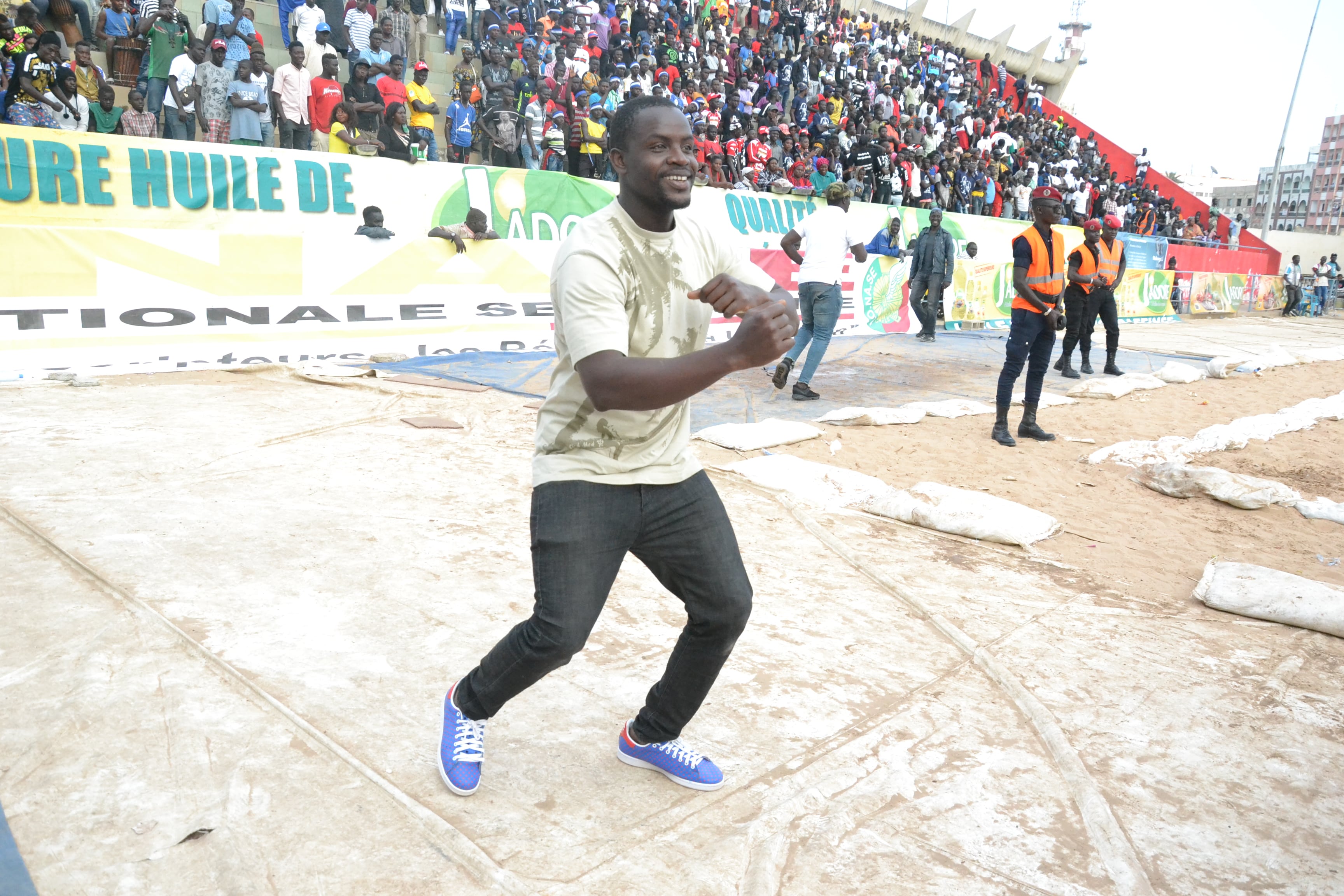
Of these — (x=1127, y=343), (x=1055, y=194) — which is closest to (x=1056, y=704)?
(x=1055, y=194)

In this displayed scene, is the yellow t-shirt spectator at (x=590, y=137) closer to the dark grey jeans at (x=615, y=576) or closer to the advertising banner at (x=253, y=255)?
the advertising banner at (x=253, y=255)

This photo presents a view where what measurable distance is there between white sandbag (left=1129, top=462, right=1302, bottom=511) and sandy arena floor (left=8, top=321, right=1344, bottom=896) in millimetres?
228

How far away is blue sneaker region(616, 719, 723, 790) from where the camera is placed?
2375 millimetres

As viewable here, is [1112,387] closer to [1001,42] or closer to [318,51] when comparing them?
[318,51]

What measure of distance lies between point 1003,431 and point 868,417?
37.5 inches

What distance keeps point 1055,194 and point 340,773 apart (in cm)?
611

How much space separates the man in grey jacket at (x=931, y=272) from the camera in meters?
12.8

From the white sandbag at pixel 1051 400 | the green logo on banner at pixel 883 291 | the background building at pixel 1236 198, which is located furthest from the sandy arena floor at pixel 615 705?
the background building at pixel 1236 198

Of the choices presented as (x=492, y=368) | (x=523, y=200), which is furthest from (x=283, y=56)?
(x=492, y=368)

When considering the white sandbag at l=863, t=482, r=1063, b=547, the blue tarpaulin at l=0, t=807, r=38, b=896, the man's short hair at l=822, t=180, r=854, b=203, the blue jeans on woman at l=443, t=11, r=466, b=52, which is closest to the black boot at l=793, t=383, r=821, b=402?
the man's short hair at l=822, t=180, r=854, b=203

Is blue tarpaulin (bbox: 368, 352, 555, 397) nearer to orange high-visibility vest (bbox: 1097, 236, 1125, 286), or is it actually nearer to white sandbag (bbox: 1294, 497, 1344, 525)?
white sandbag (bbox: 1294, 497, 1344, 525)

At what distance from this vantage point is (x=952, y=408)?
771 cm

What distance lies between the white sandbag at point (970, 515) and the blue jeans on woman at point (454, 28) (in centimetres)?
1206

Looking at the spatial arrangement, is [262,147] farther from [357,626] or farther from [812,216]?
[357,626]
